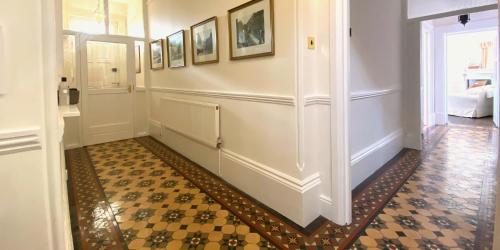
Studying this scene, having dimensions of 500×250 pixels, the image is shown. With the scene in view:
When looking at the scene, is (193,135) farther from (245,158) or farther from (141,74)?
(141,74)

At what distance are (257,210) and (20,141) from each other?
1678mm

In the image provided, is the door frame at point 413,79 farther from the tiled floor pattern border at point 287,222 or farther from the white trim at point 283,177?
the white trim at point 283,177

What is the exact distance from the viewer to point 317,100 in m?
1.94

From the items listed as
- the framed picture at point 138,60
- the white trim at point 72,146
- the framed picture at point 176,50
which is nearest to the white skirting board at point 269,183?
the framed picture at point 176,50

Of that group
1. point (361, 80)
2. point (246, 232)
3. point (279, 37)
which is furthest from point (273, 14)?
point (246, 232)

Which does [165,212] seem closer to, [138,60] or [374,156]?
[374,156]

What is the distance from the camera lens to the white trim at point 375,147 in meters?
2.52

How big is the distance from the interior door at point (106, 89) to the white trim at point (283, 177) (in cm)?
317

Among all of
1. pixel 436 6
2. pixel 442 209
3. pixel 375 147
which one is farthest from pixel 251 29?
pixel 436 6

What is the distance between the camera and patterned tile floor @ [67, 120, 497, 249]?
1.72 m

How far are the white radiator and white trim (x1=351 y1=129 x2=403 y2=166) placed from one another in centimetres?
140

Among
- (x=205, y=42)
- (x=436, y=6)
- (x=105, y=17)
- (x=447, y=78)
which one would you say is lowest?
(x=447, y=78)

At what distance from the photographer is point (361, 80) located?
2.59 meters

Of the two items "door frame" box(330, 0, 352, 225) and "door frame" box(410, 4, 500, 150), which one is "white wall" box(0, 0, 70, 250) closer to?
"door frame" box(330, 0, 352, 225)
